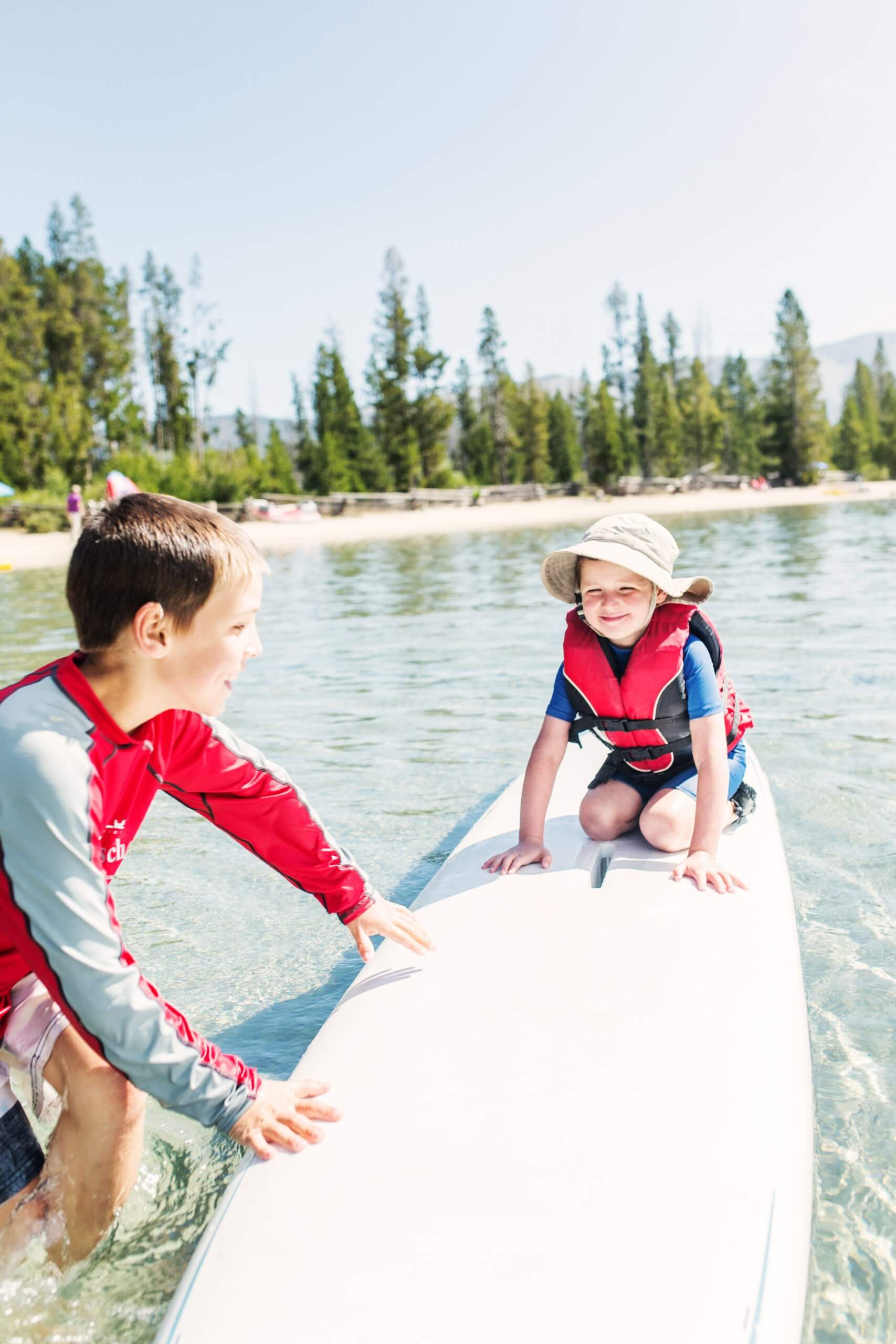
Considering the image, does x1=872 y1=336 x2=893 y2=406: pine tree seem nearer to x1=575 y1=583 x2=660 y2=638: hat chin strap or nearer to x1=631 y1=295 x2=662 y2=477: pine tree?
x1=631 y1=295 x2=662 y2=477: pine tree

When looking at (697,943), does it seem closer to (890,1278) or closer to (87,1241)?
(890,1278)

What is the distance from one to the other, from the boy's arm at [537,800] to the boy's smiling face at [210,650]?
1106 mm

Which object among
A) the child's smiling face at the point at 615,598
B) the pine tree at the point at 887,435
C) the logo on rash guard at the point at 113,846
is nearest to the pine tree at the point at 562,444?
the pine tree at the point at 887,435

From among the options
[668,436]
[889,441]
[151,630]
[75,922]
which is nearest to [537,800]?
[151,630]

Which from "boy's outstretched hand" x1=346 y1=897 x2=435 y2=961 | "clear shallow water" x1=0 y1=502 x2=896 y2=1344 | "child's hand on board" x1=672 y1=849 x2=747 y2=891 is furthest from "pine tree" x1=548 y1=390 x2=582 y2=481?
"boy's outstretched hand" x1=346 y1=897 x2=435 y2=961

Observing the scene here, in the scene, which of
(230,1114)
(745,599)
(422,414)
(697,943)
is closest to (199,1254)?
(230,1114)

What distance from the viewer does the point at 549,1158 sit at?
1468 millimetres

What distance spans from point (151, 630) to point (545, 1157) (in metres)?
0.98

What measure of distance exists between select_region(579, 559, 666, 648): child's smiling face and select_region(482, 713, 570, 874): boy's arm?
1.00 ft

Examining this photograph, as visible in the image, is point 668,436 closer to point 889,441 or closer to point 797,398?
point 797,398

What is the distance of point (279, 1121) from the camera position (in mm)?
1563

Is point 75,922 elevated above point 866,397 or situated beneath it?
situated beneath

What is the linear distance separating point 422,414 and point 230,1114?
123ft

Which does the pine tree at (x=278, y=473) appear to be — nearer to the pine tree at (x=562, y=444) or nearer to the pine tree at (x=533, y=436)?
the pine tree at (x=533, y=436)
